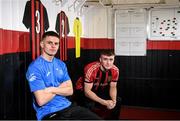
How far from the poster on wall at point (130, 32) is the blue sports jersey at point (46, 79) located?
6.96 ft

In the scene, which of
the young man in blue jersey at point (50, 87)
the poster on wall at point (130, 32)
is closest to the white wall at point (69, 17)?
the poster on wall at point (130, 32)

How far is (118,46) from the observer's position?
4.19 m

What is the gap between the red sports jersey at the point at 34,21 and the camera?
2.20 meters

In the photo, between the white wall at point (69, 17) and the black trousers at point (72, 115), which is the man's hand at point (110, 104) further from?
the white wall at point (69, 17)

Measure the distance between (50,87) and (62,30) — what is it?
122cm

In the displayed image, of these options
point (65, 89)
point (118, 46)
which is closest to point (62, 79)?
point (65, 89)

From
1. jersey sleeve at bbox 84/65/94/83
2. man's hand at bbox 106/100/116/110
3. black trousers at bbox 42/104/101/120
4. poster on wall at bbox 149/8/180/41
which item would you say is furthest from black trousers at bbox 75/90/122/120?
poster on wall at bbox 149/8/180/41

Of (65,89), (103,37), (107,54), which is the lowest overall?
(65,89)

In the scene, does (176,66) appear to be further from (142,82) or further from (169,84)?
(142,82)

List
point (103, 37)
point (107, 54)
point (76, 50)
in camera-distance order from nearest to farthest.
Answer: point (107, 54) < point (76, 50) < point (103, 37)

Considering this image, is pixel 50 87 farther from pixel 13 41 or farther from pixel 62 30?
pixel 62 30

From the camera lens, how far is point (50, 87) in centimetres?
201

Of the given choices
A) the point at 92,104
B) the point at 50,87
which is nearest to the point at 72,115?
the point at 50,87

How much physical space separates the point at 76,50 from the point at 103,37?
2.78ft
